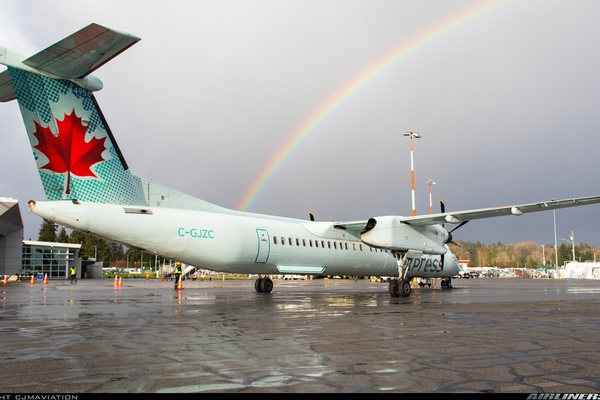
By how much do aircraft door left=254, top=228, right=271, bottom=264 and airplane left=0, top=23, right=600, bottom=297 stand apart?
42 millimetres

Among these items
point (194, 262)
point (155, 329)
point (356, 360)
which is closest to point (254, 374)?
point (356, 360)

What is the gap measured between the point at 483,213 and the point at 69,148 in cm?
1666

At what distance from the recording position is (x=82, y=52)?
11.9m

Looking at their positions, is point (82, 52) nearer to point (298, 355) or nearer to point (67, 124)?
point (67, 124)

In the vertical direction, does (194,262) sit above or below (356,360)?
above

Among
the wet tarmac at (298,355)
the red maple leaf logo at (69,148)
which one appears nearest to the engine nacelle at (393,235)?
the wet tarmac at (298,355)

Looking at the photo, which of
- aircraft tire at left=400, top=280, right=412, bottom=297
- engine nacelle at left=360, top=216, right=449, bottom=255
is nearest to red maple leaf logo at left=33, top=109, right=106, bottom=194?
engine nacelle at left=360, top=216, right=449, bottom=255

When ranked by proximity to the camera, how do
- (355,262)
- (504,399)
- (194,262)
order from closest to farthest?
(504,399)
(194,262)
(355,262)

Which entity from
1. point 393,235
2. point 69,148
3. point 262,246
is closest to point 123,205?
point 69,148

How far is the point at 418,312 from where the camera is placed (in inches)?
555

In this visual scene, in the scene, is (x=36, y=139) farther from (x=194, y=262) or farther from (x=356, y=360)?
(x=356, y=360)

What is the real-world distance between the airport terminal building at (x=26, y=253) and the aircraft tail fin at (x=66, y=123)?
122 ft

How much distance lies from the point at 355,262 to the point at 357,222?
243 cm

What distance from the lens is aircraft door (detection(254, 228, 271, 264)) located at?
19.7 metres
